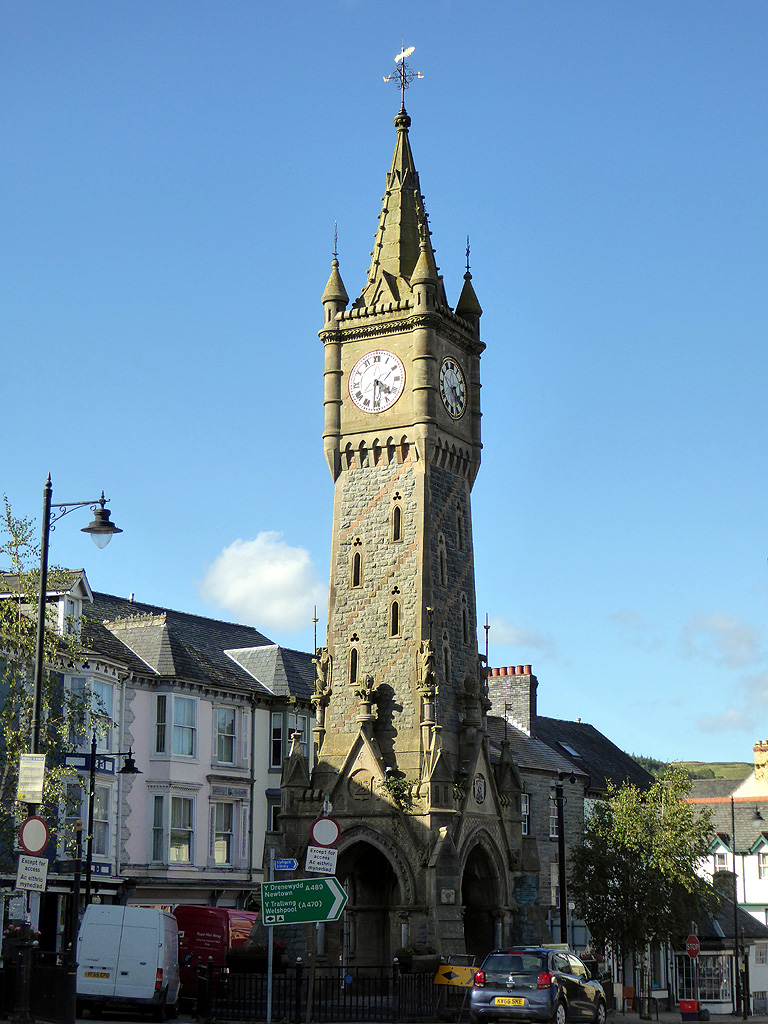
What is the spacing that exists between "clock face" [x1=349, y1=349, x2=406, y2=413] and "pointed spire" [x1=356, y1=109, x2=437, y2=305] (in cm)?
202

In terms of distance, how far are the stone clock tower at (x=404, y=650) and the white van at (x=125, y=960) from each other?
11.5m

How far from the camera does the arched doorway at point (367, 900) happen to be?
4325cm

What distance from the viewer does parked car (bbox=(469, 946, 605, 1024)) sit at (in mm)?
25469

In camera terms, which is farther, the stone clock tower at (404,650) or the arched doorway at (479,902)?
the arched doorway at (479,902)

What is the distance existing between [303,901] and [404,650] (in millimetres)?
18782

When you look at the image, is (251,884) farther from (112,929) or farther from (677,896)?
(112,929)

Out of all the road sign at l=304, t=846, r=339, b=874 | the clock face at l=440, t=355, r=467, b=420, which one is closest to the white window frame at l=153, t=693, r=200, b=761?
the clock face at l=440, t=355, r=467, b=420

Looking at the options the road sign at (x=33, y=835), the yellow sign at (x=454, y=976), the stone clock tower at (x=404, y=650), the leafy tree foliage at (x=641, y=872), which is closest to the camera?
the road sign at (x=33, y=835)

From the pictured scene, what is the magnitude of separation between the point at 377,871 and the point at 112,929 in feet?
48.9

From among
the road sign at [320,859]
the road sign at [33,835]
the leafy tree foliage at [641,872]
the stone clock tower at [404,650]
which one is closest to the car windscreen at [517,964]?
the road sign at [320,859]

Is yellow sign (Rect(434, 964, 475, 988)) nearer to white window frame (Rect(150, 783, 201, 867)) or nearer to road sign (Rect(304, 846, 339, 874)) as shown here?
road sign (Rect(304, 846, 339, 874))

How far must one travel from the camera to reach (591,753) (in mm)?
70750

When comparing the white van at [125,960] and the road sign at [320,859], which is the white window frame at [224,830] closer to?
the white van at [125,960]

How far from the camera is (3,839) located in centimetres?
3117
